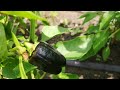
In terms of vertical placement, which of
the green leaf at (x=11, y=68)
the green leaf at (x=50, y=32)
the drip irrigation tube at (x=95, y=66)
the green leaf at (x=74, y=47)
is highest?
the green leaf at (x=50, y=32)

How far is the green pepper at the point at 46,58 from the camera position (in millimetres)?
723

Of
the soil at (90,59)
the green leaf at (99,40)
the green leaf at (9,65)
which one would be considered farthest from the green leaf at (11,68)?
the soil at (90,59)

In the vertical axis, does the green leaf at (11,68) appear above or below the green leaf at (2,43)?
below

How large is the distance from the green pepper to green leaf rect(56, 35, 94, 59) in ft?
0.14

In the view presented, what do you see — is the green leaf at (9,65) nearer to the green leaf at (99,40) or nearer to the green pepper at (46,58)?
the green pepper at (46,58)

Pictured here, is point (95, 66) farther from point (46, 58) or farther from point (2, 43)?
point (2, 43)

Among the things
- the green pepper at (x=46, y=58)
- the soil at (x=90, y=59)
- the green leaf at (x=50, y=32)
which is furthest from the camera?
the soil at (x=90, y=59)

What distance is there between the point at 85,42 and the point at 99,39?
20 centimetres

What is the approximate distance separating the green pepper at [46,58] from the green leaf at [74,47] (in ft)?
0.14

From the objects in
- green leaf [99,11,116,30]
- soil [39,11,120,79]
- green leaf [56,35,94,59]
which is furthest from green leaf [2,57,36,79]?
soil [39,11,120,79]

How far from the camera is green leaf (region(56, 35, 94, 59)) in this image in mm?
780

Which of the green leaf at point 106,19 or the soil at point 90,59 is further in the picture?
the soil at point 90,59

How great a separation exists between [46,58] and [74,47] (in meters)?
0.12
